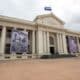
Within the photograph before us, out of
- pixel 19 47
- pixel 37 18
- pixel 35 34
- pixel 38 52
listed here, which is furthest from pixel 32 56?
pixel 37 18

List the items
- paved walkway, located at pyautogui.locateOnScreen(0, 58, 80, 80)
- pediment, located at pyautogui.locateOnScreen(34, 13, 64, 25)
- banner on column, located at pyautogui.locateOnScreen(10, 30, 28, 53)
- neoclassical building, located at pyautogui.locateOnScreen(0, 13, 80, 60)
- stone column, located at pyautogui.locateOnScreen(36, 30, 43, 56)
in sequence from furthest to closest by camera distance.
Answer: pediment, located at pyautogui.locateOnScreen(34, 13, 64, 25), stone column, located at pyautogui.locateOnScreen(36, 30, 43, 56), neoclassical building, located at pyautogui.locateOnScreen(0, 13, 80, 60), banner on column, located at pyautogui.locateOnScreen(10, 30, 28, 53), paved walkway, located at pyautogui.locateOnScreen(0, 58, 80, 80)

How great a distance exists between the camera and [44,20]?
3077cm

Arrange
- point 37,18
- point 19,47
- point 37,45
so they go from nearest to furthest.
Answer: point 19,47
point 37,45
point 37,18

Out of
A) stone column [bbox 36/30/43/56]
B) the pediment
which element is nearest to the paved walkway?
stone column [bbox 36/30/43/56]

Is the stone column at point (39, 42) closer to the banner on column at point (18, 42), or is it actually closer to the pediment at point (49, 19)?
the banner on column at point (18, 42)

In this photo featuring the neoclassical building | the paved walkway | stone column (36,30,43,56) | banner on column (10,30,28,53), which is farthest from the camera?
stone column (36,30,43,56)

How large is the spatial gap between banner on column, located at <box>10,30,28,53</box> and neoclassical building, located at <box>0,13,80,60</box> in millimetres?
1186

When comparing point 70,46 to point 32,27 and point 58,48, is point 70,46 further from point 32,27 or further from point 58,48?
point 32,27

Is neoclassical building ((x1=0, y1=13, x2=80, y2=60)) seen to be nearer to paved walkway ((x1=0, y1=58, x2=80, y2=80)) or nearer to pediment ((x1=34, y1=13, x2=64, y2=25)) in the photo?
pediment ((x1=34, y1=13, x2=64, y2=25))

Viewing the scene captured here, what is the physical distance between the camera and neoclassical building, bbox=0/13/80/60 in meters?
23.4

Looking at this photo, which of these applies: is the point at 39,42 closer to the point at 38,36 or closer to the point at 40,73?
the point at 38,36

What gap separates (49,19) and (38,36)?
28.4ft

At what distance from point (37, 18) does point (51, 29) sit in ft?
18.2

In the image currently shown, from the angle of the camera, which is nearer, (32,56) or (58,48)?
(32,56)
